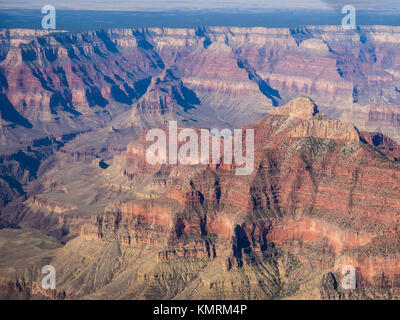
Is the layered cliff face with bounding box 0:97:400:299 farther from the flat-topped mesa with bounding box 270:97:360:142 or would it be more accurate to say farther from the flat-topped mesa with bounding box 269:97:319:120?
the flat-topped mesa with bounding box 269:97:319:120

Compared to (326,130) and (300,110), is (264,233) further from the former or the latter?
(300,110)

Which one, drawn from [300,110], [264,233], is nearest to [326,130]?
[264,233]

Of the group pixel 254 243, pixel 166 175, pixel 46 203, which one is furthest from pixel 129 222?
pixel 46 203

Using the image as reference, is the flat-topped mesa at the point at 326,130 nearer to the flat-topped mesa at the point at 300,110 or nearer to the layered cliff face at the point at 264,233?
the layered cliff face at the point at 264,233

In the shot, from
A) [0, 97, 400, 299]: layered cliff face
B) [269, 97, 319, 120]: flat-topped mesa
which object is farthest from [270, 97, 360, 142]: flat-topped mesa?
[269, 97, 319, 120]: flat-topped mesa

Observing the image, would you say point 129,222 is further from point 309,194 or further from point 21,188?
point 21,188

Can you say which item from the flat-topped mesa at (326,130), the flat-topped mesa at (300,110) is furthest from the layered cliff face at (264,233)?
the flat-topped mesa at (300,110)
